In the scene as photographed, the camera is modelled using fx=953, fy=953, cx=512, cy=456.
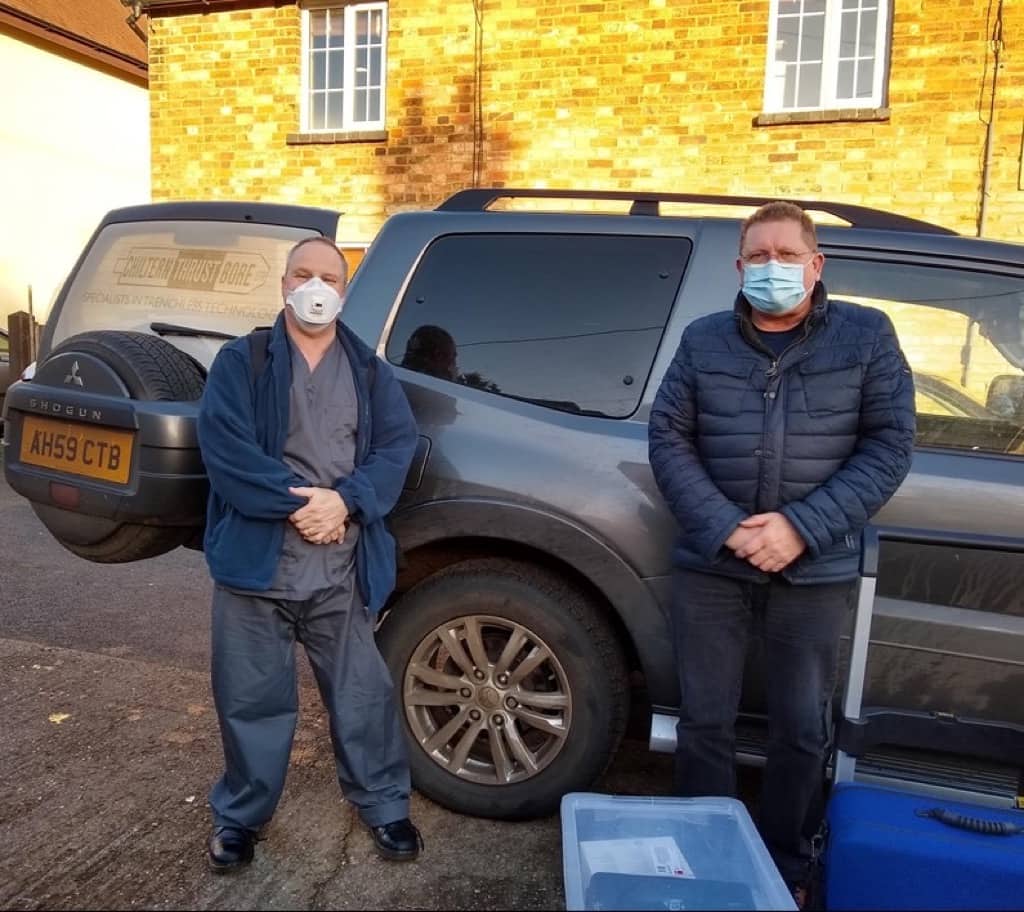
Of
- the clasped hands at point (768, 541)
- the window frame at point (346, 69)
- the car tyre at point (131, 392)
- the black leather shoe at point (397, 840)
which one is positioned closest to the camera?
the clasped hands at point (768, 541)

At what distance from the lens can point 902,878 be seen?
204 centimetres

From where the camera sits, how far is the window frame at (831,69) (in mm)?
8836

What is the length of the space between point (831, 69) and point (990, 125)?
154cm

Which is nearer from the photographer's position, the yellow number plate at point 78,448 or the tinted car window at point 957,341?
the tinted car window at point 957,341

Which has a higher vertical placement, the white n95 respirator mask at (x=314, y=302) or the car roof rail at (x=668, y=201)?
the car roof rail at (x=668, y=201)

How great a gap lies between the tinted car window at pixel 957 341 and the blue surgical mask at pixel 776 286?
45 cm

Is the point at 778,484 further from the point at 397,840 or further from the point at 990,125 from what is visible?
the point at 990,125

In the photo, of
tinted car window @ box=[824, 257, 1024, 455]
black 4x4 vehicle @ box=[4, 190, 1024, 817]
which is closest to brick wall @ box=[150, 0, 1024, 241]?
black 4x4 vehicle @ box=[4, 190, 1024, 817]

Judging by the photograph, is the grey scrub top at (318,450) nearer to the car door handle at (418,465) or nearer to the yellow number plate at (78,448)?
the car door handle at (418,465)

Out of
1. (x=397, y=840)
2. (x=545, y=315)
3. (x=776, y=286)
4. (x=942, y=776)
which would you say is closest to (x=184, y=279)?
(x=545, y=315)

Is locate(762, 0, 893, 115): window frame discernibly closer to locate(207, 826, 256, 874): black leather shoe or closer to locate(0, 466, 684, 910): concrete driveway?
locate(0, 466, 684, 910): concrete driveway

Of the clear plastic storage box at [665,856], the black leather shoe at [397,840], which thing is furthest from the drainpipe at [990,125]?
the black leather shoe at [397,840]

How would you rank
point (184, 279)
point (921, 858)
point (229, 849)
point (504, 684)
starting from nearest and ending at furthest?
1. point (921, 858)
2. point (229, 849)
3. point (504, 684)
4. point (184, 279)

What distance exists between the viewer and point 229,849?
2.67 meters
